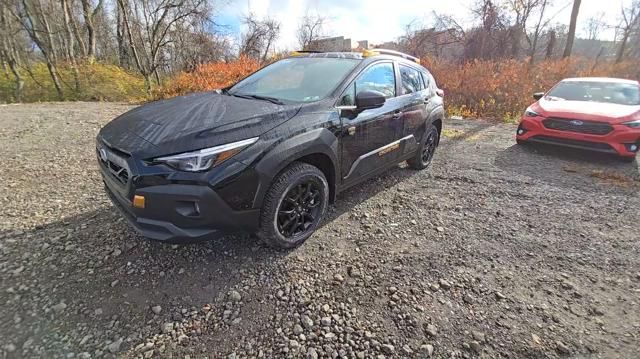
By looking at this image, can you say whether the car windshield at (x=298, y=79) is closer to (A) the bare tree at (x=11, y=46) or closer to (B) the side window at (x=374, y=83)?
(B) the side window at (x=374, y=83)

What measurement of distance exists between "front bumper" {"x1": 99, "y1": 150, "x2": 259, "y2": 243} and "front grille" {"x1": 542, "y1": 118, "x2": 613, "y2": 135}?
19.9ft

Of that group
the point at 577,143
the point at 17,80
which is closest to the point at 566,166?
the point at 577,143

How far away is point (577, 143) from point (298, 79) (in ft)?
17.1

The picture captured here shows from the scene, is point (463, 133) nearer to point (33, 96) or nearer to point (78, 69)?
point (78, 69)

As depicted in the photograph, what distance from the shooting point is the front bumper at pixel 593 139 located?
517 centimetres

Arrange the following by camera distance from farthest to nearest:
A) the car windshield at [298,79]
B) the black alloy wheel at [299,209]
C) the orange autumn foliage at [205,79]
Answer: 1. the orange autumn foliage at [205,79]
2. the car windshield at [298,79]
3. the black alloy wheel at [299,209]

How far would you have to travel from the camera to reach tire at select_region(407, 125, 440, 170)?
15.1 feet

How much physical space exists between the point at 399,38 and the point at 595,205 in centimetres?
1858

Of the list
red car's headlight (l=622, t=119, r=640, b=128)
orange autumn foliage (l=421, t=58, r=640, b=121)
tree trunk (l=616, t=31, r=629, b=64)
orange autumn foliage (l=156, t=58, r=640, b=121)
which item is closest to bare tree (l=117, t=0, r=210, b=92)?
orange autumn foliage (l=156, t=58, r=640, b=121)

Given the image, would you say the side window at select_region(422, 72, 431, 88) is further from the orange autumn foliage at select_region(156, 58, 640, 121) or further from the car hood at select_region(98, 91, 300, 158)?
the orange autumn foliage at select_region(156, 58, 640, 121)

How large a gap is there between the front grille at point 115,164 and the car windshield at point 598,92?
7703 mm

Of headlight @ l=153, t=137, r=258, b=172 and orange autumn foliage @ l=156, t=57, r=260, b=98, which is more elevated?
orange autumn foliage @ l=156, t=57, r=260, b=98

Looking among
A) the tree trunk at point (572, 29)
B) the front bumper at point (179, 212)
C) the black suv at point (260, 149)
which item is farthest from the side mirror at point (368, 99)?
the tree trunk at point (572, 29)

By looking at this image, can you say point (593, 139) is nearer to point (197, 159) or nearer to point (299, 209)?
point (299, 209)
